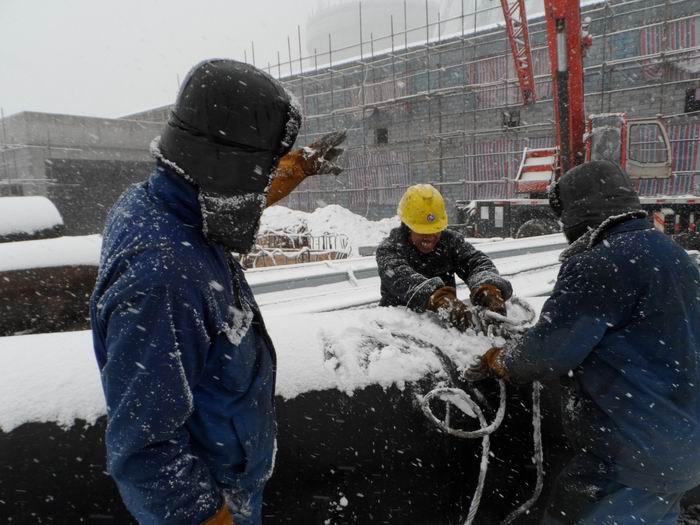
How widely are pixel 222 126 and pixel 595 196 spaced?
1306 millimetres

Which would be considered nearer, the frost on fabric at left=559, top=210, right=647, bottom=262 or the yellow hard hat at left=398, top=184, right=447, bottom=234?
the frost on fabric at left=559, top=210, right=647, bottom=262

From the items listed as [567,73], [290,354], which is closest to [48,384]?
[290,354]

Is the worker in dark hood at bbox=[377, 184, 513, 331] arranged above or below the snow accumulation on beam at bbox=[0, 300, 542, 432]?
above

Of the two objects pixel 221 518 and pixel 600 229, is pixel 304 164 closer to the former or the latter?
pixel 600 229

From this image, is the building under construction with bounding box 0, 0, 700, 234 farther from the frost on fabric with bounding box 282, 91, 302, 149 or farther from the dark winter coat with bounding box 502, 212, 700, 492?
the frost on fabric with bounding box 282, 91, 302, 149

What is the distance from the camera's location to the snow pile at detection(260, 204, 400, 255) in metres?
16.6

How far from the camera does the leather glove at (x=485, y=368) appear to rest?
179 cm

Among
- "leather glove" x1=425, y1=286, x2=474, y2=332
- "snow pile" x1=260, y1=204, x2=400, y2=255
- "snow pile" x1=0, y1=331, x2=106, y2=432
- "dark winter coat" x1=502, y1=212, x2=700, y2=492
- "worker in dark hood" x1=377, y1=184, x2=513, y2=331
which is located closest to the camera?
"snow pile" x1=0, y1=331, x2=106, y2=432

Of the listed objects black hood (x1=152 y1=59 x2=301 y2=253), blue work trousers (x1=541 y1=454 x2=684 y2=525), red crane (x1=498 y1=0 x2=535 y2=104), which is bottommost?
blue work trousers (x1=541 y1=454 x2=684 y2=525)

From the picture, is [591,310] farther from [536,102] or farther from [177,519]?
[536,102]

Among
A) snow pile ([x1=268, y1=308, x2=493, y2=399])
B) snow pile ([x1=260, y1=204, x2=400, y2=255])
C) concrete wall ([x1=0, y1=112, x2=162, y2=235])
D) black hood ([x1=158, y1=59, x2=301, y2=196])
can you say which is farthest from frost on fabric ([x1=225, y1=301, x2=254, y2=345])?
concrete wall ([x1=0, y1=112, x2=162, y2=235])

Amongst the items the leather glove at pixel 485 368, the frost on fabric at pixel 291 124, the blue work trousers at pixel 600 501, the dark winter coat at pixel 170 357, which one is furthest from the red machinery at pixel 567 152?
the dark winter coat at pixel 170 357

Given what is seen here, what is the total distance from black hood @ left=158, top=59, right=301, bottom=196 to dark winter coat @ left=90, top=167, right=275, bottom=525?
62 millimetres

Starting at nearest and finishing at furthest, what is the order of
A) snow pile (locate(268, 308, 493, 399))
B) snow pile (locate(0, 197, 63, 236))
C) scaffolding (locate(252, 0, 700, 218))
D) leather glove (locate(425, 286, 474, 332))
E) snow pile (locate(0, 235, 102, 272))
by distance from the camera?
snow pile (locate(268, 308, 493, 399))
leather glove (locate(425, 286, 474, 332))
snow pile (locate(0, 235, 102, 272))
snow pile (locate(0, 197, 63, 236))
scaffolding (locate(252, 0, 700, 218))
